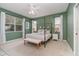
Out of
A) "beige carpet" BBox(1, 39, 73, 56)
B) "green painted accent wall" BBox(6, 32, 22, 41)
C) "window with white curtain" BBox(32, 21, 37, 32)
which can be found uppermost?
"window with white curtain" BBox(32, 21, 37, 32)

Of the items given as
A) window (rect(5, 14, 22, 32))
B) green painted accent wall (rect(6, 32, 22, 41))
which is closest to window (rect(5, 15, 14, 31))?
window (rect(5, 14, 22, 32))

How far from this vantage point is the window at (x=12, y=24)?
4.75 metres

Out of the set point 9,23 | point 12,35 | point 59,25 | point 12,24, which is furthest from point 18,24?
point 59,25

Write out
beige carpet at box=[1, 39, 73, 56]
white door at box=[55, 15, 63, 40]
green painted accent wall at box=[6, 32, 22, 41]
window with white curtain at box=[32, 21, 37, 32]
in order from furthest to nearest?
window with white curtain at box=[32, 21, 37, 32]
white door at box=[55, 15, 63, 40]
green painted accent wall at box=[6, 32, 22, 41]
beige carpet at box=[1, 39, 73, 56]

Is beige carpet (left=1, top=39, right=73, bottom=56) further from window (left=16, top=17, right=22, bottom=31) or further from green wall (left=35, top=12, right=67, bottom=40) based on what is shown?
window (left=16, top=17, right=22, bottom=31)

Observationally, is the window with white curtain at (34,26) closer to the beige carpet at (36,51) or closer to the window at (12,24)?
the window at (12,24)

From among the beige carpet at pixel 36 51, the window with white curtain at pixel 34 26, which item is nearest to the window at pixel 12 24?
the window with white curtain at pixel 34 26

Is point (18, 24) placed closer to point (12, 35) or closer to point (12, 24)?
point (12, 24)

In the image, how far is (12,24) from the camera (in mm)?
5215

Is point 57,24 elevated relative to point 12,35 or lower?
elevated

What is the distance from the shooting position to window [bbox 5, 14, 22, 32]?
4754 mm

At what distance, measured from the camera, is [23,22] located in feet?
20.3

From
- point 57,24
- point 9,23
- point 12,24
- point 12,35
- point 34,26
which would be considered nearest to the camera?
point 9,23

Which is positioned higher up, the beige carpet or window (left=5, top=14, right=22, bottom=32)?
window (left=5, top=14, right=22, bottom=32)
